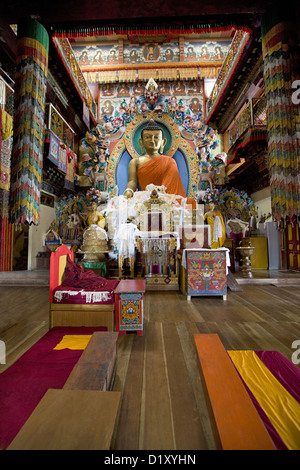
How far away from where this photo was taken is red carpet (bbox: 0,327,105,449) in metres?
1.01

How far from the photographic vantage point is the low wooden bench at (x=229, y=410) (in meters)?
0.66

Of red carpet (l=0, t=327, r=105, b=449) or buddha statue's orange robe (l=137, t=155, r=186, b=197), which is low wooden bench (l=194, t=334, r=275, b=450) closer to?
red carpet (l=0, t=327, r=105, b=449)

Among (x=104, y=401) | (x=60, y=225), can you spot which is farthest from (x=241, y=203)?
(x=104, y=401)

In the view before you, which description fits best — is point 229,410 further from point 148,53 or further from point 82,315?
point 148,53

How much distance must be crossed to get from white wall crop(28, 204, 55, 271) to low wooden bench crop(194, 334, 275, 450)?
5839 millimetres

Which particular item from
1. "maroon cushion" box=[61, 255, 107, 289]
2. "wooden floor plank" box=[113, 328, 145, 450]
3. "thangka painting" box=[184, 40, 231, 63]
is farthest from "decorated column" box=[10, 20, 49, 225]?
"thangka painting" box=[184, 40, 231, 63]

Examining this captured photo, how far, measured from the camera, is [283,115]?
2475mm

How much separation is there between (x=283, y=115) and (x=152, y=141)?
493 centimetres

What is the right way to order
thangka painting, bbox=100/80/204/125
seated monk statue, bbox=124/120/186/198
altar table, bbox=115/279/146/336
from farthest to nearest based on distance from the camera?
thangka painting, bbox=100/80/204/125 → seated monk statue, bbox=124/120/186/198 → altar table, bbox=115/279/146/336

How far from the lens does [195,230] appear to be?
504cm

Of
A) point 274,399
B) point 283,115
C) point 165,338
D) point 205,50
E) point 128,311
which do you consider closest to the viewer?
point 274,399

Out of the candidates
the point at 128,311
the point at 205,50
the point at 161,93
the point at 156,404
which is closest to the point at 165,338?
the point at 128,311

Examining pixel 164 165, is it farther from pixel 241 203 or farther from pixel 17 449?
pixel 17 449

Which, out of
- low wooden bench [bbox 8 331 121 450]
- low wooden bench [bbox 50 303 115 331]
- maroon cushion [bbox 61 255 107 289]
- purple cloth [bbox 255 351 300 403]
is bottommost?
purple cloth [bbox 255 351 300 403]
